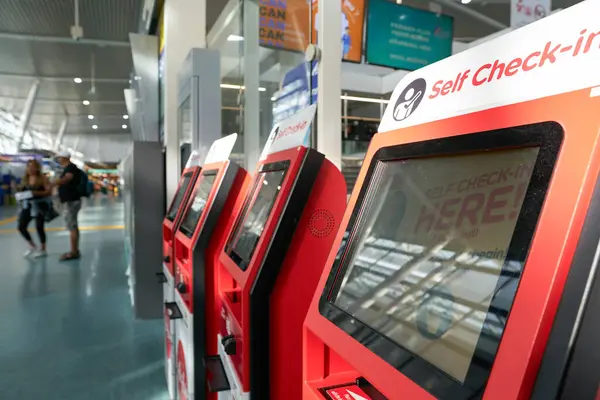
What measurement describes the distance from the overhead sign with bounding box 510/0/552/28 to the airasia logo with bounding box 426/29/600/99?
3763 millimetres

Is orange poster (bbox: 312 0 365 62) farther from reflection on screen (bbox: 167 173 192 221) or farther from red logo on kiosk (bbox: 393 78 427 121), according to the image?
red logo on kiosk (bbox: 393 78 427 121)

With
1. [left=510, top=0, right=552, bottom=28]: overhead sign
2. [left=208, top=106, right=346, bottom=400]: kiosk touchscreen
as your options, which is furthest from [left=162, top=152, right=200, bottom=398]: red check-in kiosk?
[left=510, top=0, right=552, bottom=28]: overhead sign

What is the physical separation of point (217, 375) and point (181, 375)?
0.83 meters

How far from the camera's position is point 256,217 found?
1.28 metres

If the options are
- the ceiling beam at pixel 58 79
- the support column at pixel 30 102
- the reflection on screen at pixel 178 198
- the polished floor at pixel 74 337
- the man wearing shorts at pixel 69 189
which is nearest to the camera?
the reflection on screen at pixel 178 198

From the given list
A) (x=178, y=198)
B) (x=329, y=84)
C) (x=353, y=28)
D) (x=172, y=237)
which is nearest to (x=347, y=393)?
(x=329, y=84)

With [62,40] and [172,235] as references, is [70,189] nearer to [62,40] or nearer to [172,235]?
[62,40]

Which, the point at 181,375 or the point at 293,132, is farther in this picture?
the point at 181,375

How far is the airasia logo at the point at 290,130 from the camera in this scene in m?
1.20

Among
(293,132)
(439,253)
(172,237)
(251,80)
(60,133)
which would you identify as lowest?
(60,133)

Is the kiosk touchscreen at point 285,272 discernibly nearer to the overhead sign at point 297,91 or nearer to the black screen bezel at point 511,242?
the black screen bezel at point 511,242

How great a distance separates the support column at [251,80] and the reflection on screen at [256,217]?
1.68 meters

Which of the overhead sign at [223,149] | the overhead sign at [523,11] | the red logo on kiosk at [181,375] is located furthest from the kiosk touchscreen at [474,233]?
the overhead sign at [523,11]

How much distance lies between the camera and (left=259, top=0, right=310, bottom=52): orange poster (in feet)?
9.48
